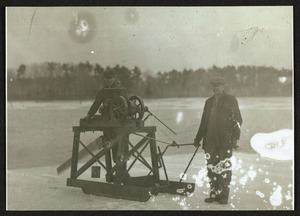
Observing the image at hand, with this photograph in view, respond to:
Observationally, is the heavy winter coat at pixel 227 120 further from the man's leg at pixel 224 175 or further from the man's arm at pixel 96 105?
the man's arm at pixel 96 105

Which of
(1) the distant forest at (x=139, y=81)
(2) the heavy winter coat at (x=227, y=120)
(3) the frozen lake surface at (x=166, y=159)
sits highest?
(1) the distant forest at (x=139, y=81)

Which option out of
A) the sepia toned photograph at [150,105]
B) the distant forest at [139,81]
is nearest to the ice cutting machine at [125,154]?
the sepia toned photograph at [150,105]

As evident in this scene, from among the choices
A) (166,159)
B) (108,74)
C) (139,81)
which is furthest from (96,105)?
(166,159)

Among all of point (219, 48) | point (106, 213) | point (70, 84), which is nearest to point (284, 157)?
point (219, 48)

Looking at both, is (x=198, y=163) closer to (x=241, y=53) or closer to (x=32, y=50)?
(x=241, y=53)

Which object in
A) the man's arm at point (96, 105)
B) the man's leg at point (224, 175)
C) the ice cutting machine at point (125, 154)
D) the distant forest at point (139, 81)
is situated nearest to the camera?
the man's leg at point (224, 175)

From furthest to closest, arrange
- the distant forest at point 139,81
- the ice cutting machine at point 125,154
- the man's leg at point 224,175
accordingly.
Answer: the distant forest at point 139,81 → the ice cutting machine at point 125,154 → the man's leg at point 224,175

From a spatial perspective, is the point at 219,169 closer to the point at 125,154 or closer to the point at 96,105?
the point at 125,154
